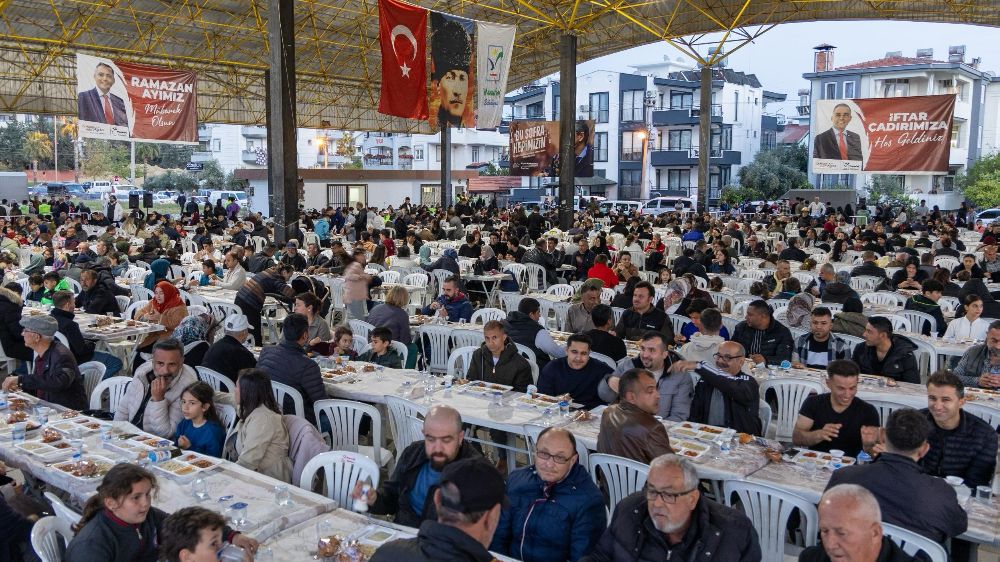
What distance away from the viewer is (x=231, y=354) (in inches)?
245

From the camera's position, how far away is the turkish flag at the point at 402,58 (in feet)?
39.8

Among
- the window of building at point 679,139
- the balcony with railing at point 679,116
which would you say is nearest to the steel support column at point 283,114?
the balcony with railing at point 679,116

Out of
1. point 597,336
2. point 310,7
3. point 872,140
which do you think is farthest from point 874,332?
point 310,7

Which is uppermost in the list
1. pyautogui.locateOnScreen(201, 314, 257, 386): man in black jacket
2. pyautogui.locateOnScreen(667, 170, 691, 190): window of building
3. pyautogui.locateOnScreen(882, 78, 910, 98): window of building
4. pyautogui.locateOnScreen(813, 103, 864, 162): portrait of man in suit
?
pyautogui.locateOnScreen(882, 78, 910, 98): window of building

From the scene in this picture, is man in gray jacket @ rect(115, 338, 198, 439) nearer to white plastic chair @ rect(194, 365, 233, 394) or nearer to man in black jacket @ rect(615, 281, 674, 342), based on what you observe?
white plastic chair @ rect(194, 365, 233, 394)

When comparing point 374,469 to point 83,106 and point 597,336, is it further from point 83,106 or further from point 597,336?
point 83,106

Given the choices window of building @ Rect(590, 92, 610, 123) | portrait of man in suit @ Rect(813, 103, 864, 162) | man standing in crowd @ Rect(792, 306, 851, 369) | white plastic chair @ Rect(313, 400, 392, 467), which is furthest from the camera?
window of building @ Rect(590, 92, 610, 123)

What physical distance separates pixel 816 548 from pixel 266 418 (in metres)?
2.82

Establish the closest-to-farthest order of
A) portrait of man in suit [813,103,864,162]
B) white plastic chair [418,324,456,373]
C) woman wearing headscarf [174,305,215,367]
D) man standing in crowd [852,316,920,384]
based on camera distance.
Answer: man standing in crowd [852,316,920,384]
woman wearing headscarf [174,305,215,367]
white plastic chair [418,324,456,373]
portrait of man in suit [813,103,864,162]

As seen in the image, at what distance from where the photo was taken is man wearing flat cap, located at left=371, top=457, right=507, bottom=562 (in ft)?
8.68

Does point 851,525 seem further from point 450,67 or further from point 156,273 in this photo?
point 450,67

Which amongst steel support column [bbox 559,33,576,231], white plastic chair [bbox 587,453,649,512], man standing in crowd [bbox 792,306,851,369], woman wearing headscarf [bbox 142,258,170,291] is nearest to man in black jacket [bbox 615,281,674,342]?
man standing in crowd [bbox 792,306,851,369]

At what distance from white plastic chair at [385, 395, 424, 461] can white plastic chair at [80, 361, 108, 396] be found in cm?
239

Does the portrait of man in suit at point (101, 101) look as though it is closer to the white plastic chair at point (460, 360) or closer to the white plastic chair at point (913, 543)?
the white plastic chair at point (460, 360)
